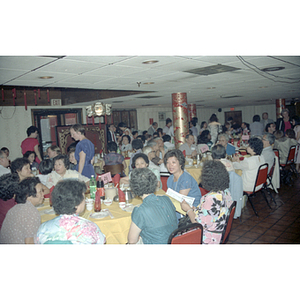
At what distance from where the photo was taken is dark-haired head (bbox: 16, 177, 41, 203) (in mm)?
2152

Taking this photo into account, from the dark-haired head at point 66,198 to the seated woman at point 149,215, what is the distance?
42 cm

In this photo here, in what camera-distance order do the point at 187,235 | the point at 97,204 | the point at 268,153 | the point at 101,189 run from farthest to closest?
the point at 268,153
the point at 101,189
the point at 97,204
the point at 187,235

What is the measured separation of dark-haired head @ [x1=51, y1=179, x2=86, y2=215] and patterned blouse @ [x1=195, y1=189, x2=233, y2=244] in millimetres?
984

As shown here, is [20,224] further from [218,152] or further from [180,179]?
[218,152]

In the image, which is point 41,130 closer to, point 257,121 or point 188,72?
point 188,72

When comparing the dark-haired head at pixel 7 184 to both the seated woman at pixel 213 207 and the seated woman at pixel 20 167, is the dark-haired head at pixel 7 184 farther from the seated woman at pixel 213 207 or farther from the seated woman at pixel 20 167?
the seated woman at pixel 213 207

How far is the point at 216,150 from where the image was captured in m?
3.79

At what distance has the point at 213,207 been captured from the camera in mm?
2143

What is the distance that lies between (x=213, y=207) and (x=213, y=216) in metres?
0.07

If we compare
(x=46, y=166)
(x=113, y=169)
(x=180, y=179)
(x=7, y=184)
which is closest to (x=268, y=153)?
(x=180, y=179)

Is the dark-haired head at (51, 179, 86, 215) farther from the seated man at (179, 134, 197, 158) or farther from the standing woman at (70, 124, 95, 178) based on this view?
the seated man at (179, 134, 197, 158)

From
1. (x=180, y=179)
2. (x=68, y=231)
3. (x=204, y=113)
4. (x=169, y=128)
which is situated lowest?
(x=68, y=231)

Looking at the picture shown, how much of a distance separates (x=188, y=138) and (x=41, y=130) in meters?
5.09
